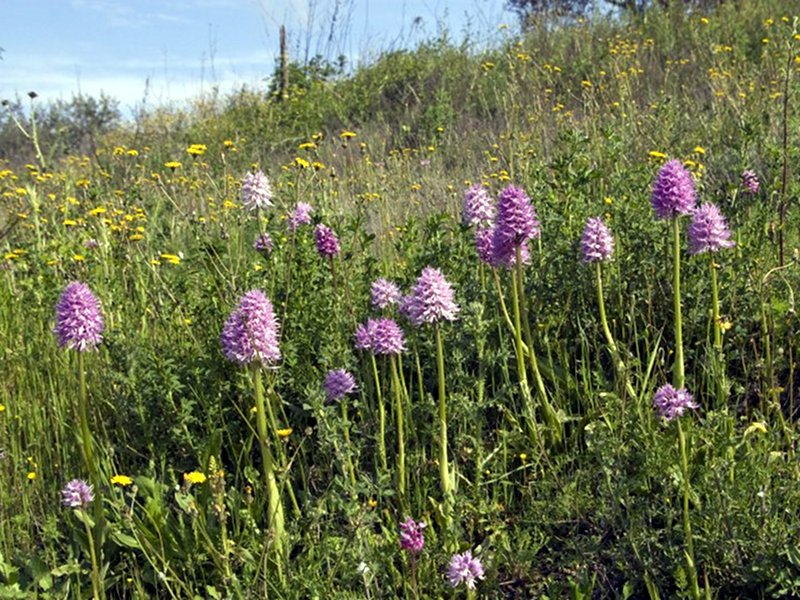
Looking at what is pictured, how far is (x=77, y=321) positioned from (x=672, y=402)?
63.8 inches

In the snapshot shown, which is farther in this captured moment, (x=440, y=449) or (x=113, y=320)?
(x=113, y=320)

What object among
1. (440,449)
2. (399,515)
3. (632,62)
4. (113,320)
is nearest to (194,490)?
(399,515)

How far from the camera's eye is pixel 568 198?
329 centimetres

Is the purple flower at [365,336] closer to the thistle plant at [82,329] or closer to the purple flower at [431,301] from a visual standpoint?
the purple flower at [431,301]

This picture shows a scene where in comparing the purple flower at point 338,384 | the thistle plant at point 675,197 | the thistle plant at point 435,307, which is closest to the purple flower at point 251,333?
the purple flower at point 338,384

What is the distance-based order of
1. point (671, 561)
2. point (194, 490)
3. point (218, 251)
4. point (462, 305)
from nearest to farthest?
point (671, 561)
point (194, 490)
point (462, 305)
point (218, 251)

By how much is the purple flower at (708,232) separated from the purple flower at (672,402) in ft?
1.97

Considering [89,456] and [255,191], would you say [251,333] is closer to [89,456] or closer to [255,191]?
[89,456]

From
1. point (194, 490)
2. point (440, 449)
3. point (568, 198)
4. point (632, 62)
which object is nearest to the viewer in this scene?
point (440, 449)

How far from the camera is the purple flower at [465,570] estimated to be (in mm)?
2039

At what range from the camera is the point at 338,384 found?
2609 millimetres

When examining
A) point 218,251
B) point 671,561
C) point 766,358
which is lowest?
point 671,561

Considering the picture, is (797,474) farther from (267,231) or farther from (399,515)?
(267,231)

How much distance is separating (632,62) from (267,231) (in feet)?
19.8
